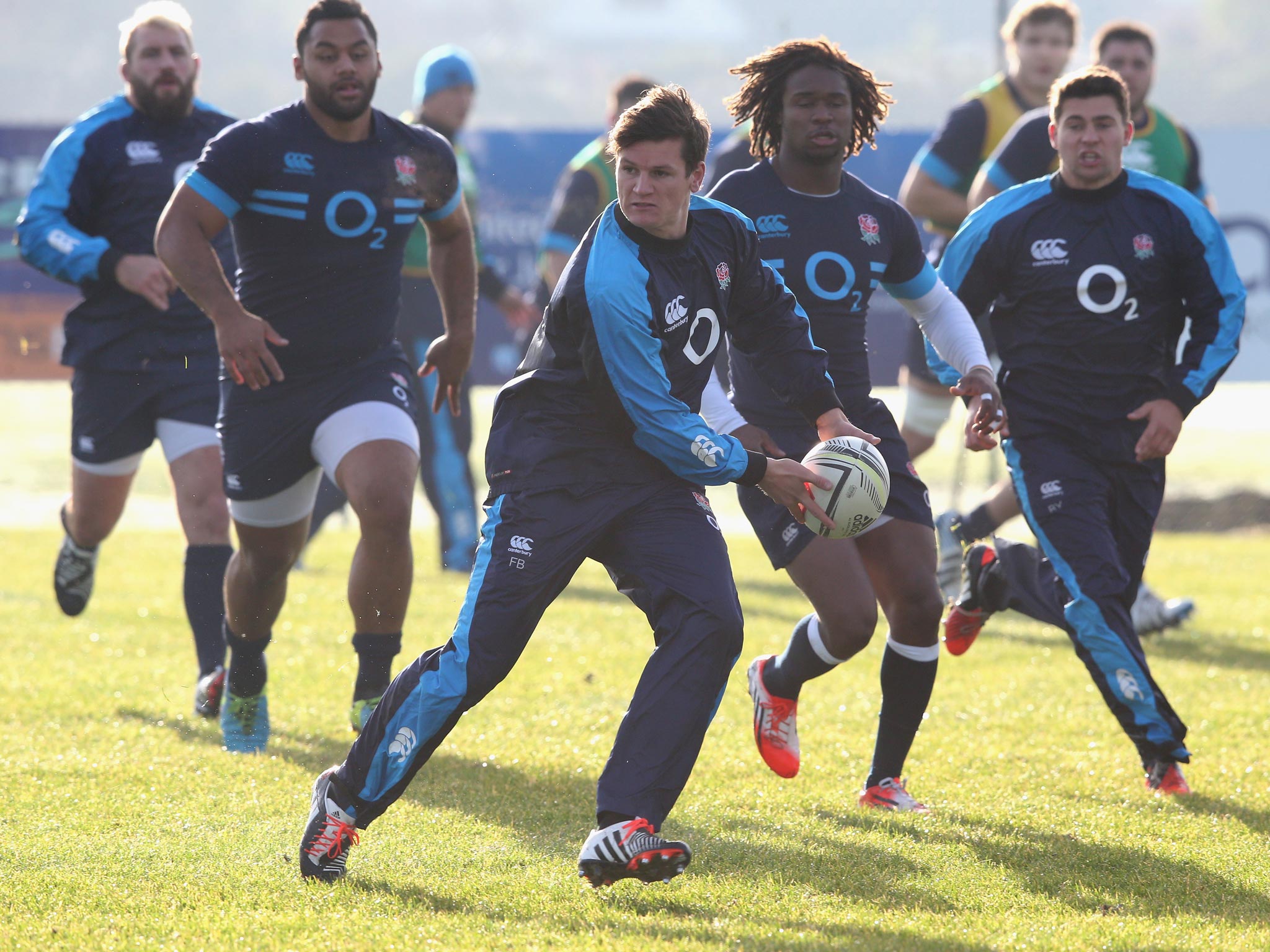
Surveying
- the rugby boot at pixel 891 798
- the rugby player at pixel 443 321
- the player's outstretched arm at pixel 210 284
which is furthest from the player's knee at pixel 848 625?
the rugby player at pixel 443 321

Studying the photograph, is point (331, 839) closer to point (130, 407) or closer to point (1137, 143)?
point (130, 407)

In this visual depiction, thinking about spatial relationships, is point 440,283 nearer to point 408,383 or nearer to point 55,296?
point 408,383

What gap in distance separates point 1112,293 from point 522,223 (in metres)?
10.7

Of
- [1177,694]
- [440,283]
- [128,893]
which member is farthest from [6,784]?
[1177,694]

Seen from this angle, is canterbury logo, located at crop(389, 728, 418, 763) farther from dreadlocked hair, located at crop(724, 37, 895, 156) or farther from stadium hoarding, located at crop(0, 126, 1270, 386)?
stadium hoarding, located at crop(0, 126, 1270, 386)

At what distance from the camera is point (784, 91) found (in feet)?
17.3

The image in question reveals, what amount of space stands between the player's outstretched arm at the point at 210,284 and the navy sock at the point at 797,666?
74.8 inches

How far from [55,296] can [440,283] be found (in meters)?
10.5

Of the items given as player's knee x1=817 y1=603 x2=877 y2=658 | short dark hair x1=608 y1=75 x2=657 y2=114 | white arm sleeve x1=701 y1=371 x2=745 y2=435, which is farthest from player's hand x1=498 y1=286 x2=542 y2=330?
white arm sleeve x1=701 y1=371 x2=745 y2=435

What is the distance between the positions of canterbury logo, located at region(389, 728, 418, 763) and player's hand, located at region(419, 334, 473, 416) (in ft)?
6.32

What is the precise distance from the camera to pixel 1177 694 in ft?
23.3

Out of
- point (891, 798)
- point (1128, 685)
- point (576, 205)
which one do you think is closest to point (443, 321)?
point (576, 205)

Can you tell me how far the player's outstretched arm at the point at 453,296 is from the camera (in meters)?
5.81

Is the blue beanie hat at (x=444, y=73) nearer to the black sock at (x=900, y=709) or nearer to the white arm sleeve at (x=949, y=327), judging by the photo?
the white arm sleeve at (x=949, y=327)
